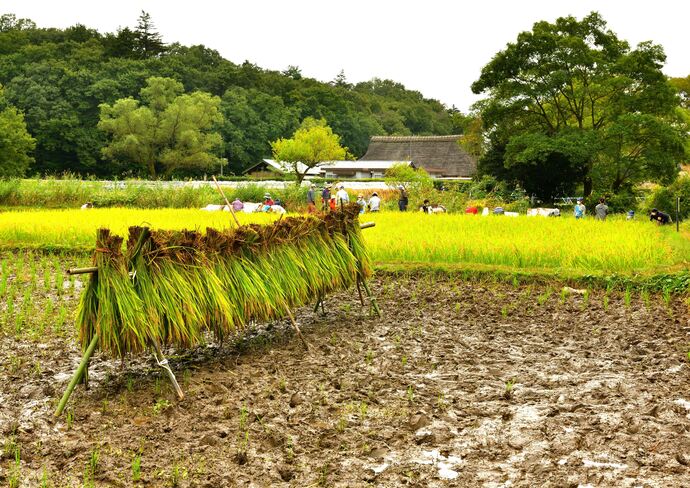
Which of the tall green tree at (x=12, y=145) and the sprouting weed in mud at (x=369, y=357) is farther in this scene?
the tall green tree at (x=12, y=145)

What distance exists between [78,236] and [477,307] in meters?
7.45

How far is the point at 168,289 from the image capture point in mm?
5273

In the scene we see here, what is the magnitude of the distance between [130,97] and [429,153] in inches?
745

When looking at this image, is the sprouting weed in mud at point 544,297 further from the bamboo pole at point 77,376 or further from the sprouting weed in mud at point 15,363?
the sprouting weed in mud at point 15,363

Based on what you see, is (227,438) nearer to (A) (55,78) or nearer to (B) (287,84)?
(A) (55,78)

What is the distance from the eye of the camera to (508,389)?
17.1ft

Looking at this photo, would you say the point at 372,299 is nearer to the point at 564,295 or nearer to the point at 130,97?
the point at 564,295

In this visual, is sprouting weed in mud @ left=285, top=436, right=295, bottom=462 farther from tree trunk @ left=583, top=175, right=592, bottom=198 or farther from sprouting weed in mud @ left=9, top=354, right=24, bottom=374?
tree trunk @ left=583, top=175, right=592, bottom=198

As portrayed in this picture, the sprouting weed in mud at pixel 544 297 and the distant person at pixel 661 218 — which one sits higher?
the distant person at pixel 661 218

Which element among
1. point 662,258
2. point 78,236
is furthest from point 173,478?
point 78,236

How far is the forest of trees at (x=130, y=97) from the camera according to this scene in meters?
40.0

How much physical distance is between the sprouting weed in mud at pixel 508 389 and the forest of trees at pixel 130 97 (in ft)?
87.1

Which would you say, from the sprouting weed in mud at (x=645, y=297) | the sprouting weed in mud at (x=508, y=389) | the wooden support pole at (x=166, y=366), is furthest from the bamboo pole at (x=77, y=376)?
the sprouting weed in mud at (x=645, y=297)

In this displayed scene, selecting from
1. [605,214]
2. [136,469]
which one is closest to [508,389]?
[136,469]
